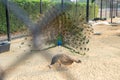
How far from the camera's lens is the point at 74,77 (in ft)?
11.8

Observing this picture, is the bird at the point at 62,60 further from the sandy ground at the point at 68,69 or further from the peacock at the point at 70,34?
the peacock at the point at 70,34

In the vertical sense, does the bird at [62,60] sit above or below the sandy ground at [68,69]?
→ above

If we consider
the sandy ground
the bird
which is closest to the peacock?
the sandy ground

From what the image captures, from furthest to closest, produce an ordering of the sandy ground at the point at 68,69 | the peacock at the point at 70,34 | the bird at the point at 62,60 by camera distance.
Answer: the peacock at the point at 70,34, the bird at the point at 62,60, the sandy ground at the point at 68,69

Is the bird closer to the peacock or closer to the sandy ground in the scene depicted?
the sandy ground

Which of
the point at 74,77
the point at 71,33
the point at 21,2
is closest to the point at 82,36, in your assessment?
the point at 71,33

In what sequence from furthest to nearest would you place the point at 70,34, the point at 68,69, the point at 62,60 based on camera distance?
1. the point at 70,34
2. the point at 62,60
3. the point at 68,69

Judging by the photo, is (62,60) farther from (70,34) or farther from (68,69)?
(70,34)

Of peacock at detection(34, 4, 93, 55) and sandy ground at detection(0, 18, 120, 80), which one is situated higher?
peacock at detection(34, 4, 93, 55)

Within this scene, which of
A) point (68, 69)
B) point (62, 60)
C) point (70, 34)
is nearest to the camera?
point (68, 69)

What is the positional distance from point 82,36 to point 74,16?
0.43 m

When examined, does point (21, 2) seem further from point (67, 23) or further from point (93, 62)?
point (93, 62)

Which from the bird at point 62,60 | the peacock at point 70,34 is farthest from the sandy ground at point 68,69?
the peacock at point 70,34

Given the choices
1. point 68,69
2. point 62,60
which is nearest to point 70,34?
point 62,60
